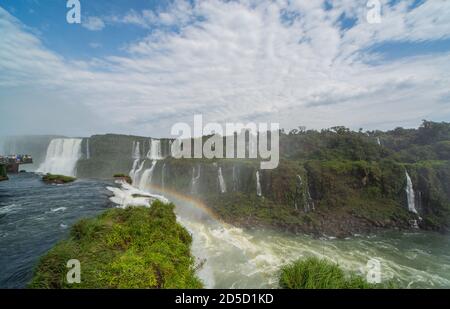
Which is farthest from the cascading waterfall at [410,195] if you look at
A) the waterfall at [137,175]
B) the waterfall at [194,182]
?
the waterfall at [137,175]

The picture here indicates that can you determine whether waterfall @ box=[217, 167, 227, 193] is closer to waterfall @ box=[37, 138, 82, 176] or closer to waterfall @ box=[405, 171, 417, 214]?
waterfall @ box=[405, 171, 417, 214]

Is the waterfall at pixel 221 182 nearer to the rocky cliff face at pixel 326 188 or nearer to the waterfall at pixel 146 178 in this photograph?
the rocky cliff face at pixel 326 188

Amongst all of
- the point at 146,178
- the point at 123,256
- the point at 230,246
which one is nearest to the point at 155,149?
the point at 146,178

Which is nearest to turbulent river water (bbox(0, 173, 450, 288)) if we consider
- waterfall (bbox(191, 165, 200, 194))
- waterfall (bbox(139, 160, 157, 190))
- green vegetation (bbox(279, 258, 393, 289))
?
green vegetation (bbox(279, 258, 393, 289))

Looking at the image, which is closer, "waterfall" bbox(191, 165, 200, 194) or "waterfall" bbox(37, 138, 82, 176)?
"waterfall" bbox(191, 165, 200, 194)
